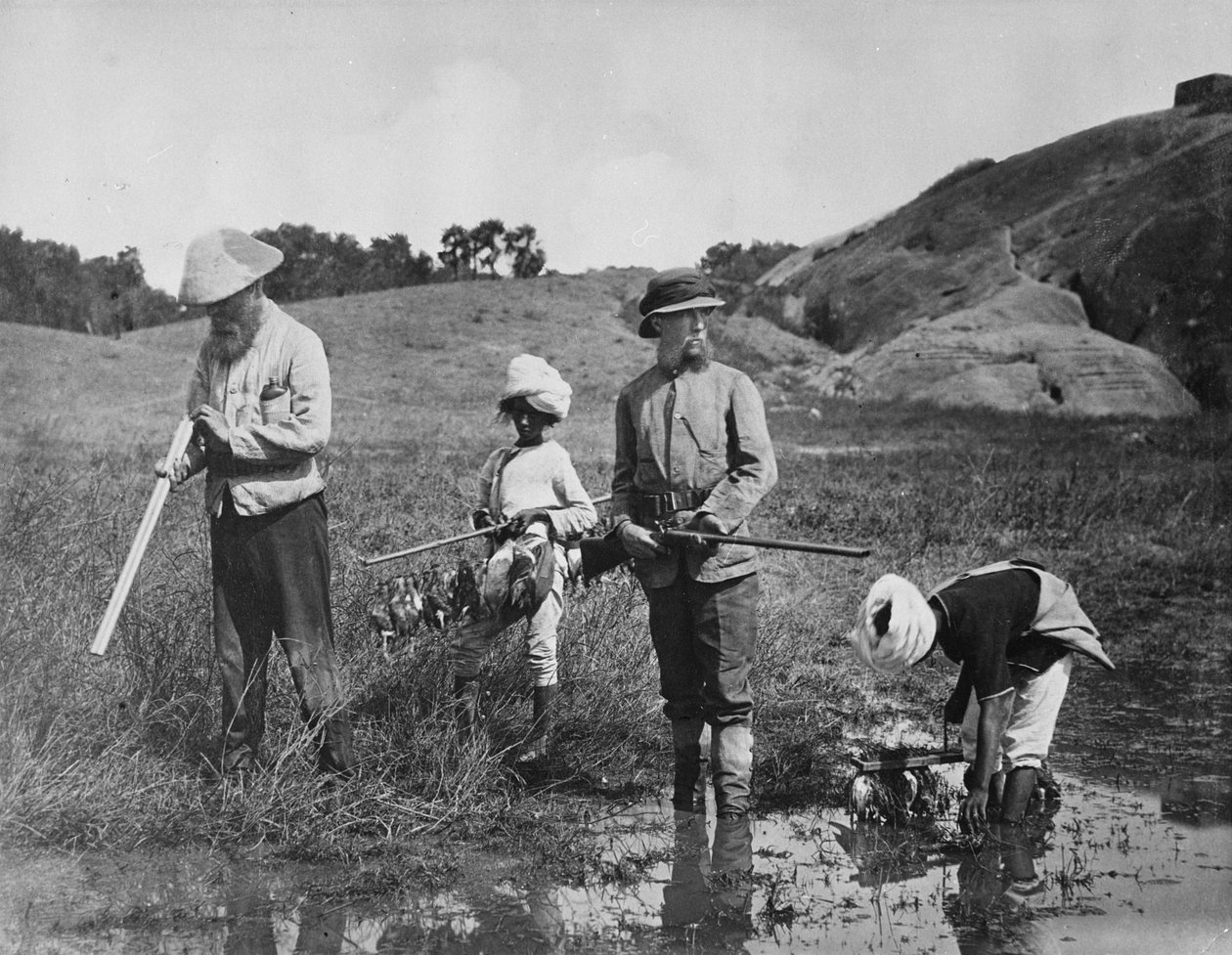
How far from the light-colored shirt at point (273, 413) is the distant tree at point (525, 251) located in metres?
41.5

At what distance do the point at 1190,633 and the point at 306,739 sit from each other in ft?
19.2

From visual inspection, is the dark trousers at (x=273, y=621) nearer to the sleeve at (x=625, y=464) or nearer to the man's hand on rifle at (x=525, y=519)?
the man's hand on rifle at (x=525, y=519)

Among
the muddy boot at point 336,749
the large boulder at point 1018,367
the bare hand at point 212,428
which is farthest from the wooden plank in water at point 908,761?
the large boulder at point 1018,367

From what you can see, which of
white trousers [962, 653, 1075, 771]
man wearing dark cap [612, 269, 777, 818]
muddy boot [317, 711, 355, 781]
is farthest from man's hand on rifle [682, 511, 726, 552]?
muddy boot [317, 711, 355, 781]

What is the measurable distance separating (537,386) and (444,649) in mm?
1244

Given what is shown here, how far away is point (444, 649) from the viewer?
514 cm

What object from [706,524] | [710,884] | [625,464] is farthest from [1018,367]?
[710,884]

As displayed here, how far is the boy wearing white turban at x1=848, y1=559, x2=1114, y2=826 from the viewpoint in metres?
4.32

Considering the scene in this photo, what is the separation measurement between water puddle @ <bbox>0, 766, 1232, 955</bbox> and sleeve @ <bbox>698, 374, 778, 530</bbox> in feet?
4.02

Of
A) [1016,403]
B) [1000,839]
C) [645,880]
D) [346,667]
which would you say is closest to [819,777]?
[1000,839]

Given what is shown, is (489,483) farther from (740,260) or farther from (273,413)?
(740,260)

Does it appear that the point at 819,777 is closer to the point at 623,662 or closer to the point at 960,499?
the point at 623,662

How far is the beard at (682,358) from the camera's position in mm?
4555

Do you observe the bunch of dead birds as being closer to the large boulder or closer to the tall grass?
the tall grass
